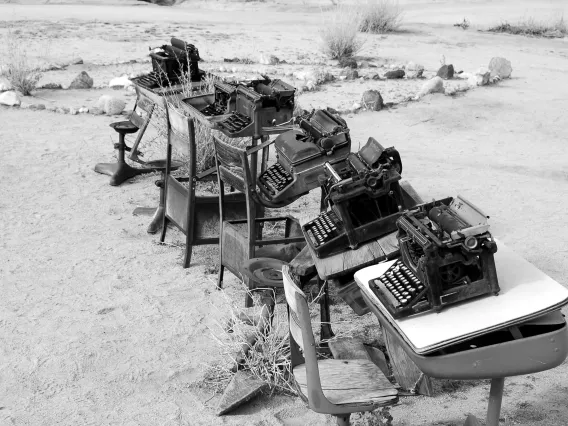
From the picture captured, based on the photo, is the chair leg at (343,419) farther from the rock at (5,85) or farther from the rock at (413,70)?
the rock at (413,70)

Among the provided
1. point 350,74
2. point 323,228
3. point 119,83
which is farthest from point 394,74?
point 323,228

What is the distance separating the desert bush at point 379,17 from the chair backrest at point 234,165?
1255 centimetres

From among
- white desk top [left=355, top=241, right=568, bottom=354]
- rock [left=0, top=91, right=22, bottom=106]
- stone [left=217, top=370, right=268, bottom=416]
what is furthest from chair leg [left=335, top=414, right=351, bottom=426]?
rock [left=0, top=91, right=22, bottom=106]

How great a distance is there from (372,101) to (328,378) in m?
7.84

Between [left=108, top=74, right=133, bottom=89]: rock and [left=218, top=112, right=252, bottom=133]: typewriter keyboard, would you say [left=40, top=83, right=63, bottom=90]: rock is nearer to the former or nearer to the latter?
[left=108, top=74, right=133, bottom=89]: rock

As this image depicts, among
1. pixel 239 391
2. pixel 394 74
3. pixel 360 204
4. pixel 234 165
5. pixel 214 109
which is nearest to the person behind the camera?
pixel 239 391

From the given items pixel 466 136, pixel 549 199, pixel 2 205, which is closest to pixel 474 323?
pixel 549 199

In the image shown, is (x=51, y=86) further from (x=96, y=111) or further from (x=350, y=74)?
(x=350, y=74)

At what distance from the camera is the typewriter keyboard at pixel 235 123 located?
671 cm

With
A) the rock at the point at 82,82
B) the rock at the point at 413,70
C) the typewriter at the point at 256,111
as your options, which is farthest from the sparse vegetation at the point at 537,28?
the typewriter at the point at 256,111

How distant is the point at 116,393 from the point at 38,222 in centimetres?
325

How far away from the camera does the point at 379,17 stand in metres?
18.2

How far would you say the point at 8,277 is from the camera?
6562mm

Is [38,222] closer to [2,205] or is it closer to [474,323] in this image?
[2,205]
